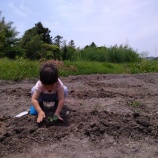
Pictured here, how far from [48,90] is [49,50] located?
14685mm

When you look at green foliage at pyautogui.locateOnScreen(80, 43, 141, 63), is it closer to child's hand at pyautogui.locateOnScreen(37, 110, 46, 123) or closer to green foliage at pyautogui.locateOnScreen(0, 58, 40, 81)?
green foliage at pyautogui.locateOnScreen(0, 58, 40, 81)

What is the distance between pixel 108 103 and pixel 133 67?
6.66 meters

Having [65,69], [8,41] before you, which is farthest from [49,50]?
[65,69]

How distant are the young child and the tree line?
32.3ft

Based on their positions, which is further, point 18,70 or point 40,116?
point 18,70

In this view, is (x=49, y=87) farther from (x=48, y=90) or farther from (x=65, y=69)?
(x=65, y=69)

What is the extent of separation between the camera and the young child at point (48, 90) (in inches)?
125

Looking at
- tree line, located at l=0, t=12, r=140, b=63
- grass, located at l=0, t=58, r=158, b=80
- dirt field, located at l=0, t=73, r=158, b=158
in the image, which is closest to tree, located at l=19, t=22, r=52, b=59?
tree line, located at l=0, t=12, r=140, b=63

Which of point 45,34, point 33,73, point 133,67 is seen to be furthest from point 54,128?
point 45,34

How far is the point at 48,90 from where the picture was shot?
3.45 metres

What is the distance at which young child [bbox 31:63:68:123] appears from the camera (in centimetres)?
318

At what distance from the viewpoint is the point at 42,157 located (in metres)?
2.53

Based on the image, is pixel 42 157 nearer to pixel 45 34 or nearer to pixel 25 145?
pixel 25 145

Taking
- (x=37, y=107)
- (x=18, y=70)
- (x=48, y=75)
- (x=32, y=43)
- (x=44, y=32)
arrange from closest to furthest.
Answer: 1. (x=48, y=75)
2. (x=37, y=107)
3. (x=18, y=70)
4. (x=32, y=43)
5. (x=44, y=32)
